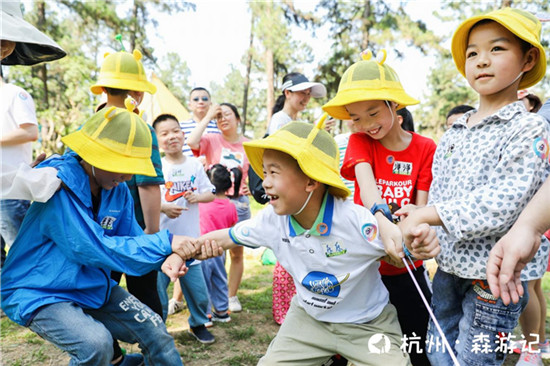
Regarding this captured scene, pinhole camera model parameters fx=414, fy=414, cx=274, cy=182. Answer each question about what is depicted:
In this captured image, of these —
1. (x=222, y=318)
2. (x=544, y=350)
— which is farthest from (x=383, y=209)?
(x=222, y=318)

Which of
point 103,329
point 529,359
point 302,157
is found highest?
point 302,157

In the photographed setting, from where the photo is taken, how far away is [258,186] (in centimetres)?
371

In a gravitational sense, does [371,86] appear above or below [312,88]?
above

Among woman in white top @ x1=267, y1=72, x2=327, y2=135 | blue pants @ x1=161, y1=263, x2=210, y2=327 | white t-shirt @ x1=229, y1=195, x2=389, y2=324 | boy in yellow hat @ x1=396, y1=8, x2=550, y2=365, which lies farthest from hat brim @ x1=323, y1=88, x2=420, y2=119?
blue pants @ x1=161, y1=263, x2=210, y2=327

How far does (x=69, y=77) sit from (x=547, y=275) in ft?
42.9

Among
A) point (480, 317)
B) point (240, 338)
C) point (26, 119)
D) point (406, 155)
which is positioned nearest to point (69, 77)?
point (26, 119)

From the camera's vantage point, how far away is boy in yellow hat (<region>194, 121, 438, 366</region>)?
2.10m

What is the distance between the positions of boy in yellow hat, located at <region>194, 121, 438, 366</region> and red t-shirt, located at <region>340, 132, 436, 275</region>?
10.0 inches

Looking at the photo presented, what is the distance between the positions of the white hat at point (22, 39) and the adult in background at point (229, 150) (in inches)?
79.1

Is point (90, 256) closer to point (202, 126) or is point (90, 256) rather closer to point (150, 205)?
point (150, 205)

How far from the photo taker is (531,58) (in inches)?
68.8

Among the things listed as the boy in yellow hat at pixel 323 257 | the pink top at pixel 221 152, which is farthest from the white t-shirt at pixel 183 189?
the boy in yellow hat at pixel 323 257

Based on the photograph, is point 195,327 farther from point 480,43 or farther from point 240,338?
point 480,43

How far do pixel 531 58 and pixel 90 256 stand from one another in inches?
90.4
